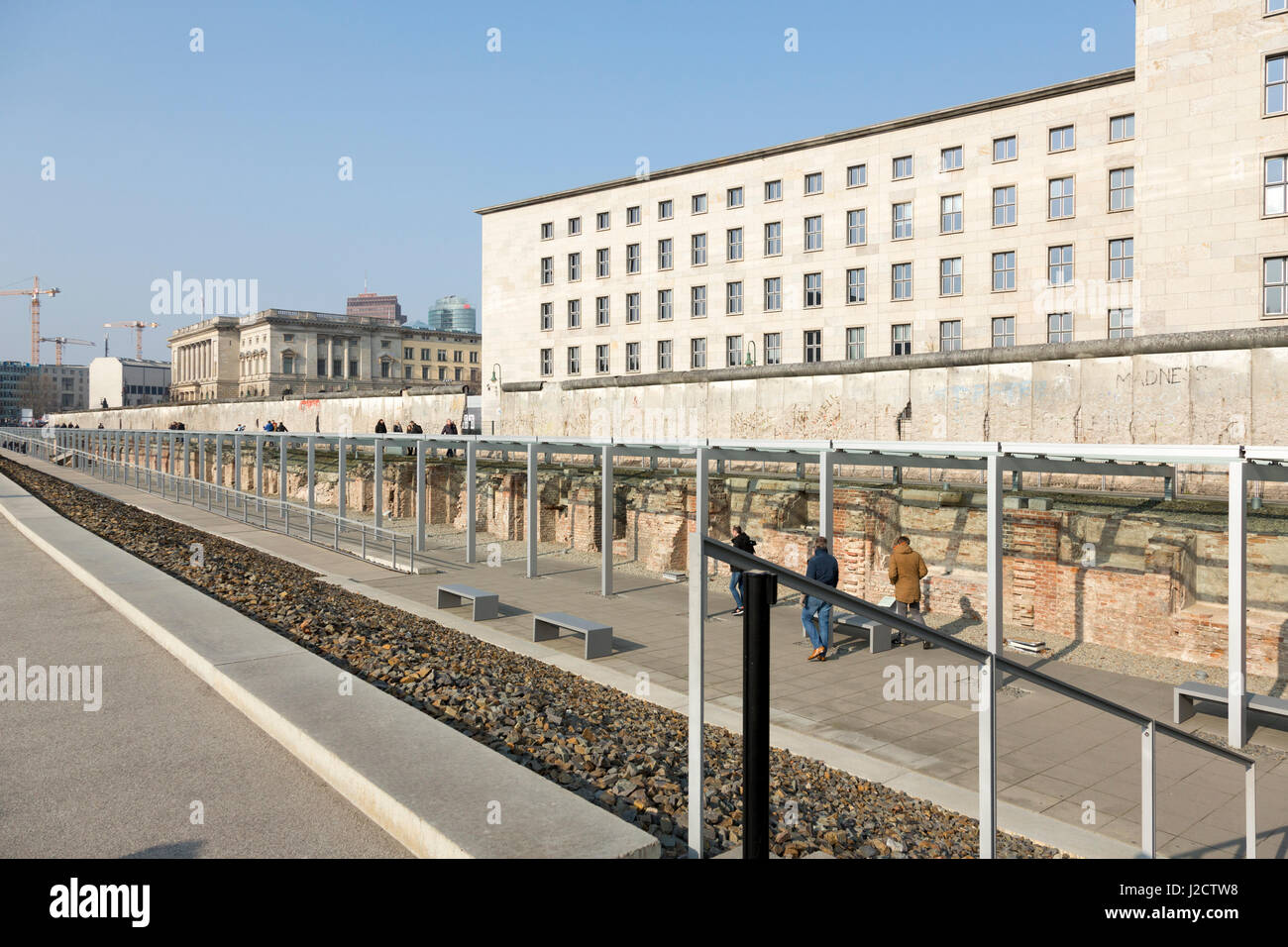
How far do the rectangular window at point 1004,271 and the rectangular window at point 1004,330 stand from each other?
113cm

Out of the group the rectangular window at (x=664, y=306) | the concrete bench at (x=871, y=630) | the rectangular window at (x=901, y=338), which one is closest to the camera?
the concrete bench at (x=871, y=630)

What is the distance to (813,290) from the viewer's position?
1598 inches

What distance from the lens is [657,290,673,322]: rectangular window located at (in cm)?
4566

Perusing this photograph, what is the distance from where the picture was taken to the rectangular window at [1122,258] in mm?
32156

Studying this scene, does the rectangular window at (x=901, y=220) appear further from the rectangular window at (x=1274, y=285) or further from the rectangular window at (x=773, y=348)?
the rectangular window at (x=1274, y=285)

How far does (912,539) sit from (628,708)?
7571 millimetres

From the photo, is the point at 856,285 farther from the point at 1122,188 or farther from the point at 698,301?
the point at 1122,188

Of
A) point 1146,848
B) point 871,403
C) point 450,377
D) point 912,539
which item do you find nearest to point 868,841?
point 1146,848

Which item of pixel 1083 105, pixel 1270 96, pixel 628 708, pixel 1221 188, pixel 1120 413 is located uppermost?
pixel 1083 105

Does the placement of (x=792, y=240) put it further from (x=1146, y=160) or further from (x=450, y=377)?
(x=450, y=377)

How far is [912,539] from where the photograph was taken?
14148 mm

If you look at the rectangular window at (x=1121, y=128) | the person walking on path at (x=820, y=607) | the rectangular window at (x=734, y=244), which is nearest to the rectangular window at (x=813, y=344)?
the rectangular window at (x=734, y=244)

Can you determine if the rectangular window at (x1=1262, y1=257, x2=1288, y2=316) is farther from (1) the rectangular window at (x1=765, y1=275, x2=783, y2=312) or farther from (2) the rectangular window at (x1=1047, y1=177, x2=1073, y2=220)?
(1) the rectangular window at (x1=765, y1=275, x2=783, y2=312)

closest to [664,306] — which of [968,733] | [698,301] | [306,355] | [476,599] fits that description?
[698,301]
